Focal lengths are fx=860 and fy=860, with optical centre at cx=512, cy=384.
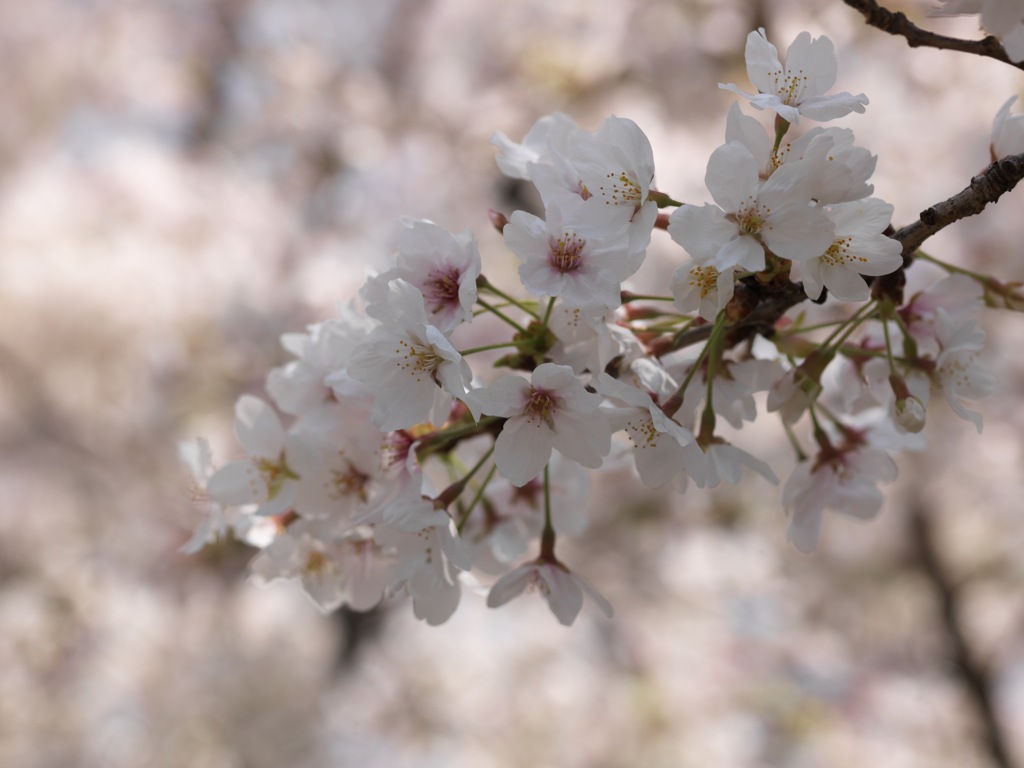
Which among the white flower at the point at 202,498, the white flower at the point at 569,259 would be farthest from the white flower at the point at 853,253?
the white flower at the point at 202,498

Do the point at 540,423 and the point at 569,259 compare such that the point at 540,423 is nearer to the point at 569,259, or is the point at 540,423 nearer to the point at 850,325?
the point at 569,259

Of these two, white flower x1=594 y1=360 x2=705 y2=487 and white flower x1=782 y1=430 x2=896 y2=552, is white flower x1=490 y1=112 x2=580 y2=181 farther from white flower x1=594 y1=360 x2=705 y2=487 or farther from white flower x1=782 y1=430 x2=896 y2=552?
white flower x1=782 y1=430 x2=896 y2=552

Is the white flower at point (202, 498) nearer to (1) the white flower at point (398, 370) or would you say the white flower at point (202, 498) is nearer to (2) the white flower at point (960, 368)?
(1) the white flower at point (398, 370)

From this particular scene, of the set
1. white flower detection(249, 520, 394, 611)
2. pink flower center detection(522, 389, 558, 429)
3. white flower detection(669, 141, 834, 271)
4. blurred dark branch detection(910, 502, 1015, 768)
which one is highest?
white flower detection(669, 141, 834, 271)

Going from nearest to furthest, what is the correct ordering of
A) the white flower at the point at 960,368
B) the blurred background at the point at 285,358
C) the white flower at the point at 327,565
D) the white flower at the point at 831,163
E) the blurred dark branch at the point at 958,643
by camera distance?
the white flower at the point at 831,163 → the white flower at the point at 960,368 → the white flower at the point at 327,565 → the blurred dark branch at the point at 958,643 → the blurred background at the point at 285,358

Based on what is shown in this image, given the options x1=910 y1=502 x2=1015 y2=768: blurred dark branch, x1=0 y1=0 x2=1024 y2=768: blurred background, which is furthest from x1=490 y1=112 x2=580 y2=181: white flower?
x1=910 y1=502 x2=1015 y2=768: blurred dark branch

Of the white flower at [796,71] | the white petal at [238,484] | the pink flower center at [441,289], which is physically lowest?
the white petal at [238,484]

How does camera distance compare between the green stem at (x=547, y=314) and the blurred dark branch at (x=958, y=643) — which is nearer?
the green stem at (x=547, y=314)
